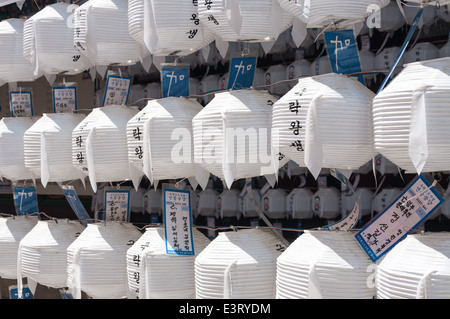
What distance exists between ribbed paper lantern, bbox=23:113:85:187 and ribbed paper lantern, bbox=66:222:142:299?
423 millimetres

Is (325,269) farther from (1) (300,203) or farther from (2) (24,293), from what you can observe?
(2) (24,293)

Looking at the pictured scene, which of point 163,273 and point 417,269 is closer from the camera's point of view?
point 417,269

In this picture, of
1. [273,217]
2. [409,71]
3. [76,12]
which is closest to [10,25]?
[76,12]

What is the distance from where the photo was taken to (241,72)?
2.74 metres

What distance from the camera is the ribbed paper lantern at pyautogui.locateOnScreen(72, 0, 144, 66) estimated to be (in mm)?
3199

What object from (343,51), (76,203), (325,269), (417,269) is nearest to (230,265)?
(325,269)

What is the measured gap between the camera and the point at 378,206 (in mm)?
3373

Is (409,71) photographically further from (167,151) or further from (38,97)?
(38,97)

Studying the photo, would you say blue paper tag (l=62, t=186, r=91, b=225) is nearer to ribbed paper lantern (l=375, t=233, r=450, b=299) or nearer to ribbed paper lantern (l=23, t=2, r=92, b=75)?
ribbed paper lantern (l=23, t=2, r=92, b=75)

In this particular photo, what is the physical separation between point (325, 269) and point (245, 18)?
3.30 feet

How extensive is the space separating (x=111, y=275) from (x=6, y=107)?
2439 mm

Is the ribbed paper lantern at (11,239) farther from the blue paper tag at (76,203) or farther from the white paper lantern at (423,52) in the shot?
the white paper lantern at (423,52)

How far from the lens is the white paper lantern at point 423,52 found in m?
2.93

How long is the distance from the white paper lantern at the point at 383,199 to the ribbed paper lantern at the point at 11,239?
214 centimetres
